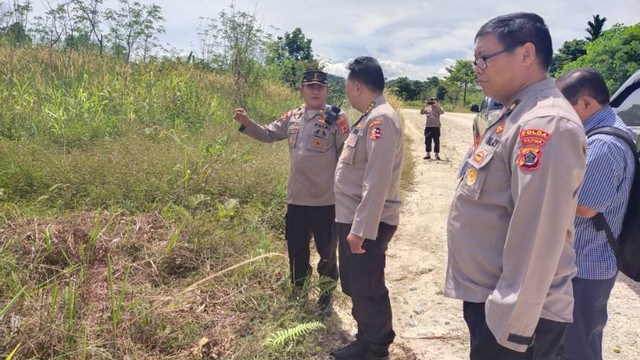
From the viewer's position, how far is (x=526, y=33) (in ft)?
4.14

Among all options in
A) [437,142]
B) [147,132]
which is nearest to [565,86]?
[147,132]

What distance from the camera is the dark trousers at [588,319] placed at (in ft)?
5.97

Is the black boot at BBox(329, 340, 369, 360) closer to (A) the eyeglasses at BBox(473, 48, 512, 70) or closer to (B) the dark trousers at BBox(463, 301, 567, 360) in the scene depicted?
(B) the dark trousers at BBox(463, 301, 567, 360)

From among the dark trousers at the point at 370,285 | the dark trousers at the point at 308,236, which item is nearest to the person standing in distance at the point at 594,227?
the dark trousers at the point at 370,285

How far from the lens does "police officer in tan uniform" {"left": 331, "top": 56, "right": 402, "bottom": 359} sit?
2.19 meters

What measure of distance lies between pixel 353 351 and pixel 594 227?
1453 millimetres

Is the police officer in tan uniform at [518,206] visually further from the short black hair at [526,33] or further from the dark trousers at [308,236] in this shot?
the dark trousers at [308,236]

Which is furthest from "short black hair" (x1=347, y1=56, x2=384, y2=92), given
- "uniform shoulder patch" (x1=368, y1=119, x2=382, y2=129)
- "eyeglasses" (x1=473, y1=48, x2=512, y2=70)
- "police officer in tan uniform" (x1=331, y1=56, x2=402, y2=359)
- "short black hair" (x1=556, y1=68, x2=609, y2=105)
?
"eyeglasses" (x1=473, y1=48, x2=512, y2=70)

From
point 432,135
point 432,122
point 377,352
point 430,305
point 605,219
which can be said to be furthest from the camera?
point 432,135

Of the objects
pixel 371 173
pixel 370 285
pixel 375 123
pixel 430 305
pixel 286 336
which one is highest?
pixel 375 123

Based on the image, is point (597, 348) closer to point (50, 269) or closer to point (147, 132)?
point (50, 269)

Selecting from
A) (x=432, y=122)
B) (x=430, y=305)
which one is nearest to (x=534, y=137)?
(x=430, y=305)

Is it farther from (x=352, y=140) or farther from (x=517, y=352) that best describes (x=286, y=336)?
(x=517, y=352)

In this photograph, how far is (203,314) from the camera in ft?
8.38
